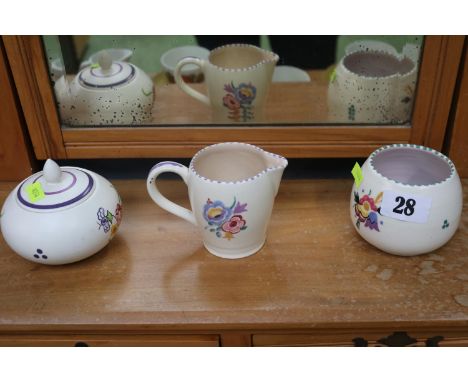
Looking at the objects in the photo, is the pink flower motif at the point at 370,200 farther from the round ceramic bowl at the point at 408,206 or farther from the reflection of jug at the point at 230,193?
the reflection of jug at the point at 230,193

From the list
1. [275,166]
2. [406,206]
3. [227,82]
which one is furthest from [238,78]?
[406,206]

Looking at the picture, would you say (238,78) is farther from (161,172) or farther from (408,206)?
(408,206)

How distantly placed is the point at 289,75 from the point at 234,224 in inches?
10.3

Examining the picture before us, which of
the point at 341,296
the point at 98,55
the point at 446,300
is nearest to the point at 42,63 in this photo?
the point at 98,55

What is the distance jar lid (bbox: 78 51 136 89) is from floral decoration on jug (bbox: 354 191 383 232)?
1.16 ft

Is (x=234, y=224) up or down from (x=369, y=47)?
down

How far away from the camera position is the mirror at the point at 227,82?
742 mm

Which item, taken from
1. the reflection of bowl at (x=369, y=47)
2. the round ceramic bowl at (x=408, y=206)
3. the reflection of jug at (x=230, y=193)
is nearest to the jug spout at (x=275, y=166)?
the reflection of jug at (x=230, y=193)

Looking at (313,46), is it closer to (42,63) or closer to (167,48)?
(167,48)

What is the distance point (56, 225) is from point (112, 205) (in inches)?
2.9

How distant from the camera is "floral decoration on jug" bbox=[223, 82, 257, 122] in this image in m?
0.76

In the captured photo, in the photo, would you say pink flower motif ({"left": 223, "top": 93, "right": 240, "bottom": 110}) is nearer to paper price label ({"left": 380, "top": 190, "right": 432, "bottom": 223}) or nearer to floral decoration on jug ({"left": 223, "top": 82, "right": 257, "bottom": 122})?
floral decoration on jug ({"left": 223, "top": 82, "right": 257, "bottom": 122})

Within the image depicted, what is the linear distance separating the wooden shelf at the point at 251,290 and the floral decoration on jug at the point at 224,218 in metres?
0.05

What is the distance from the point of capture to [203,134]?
2.46 feet
